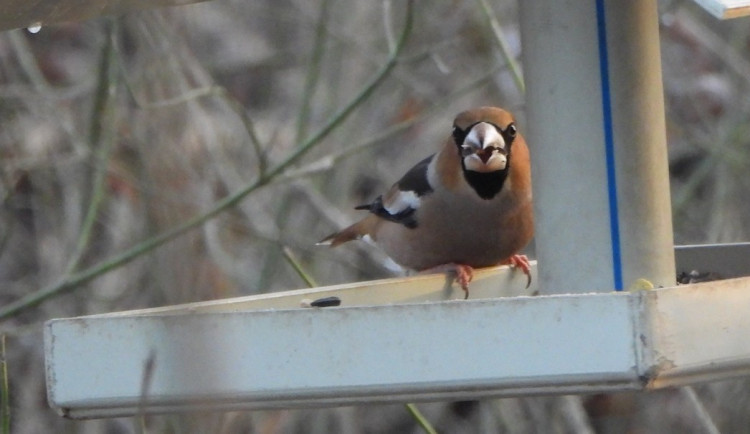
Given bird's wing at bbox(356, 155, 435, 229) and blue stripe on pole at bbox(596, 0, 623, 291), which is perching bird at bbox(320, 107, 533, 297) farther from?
blue stripe on pole at bbox(596, 0, 623, 291)

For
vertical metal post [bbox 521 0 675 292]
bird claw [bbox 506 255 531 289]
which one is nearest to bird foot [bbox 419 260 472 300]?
bird claw [bbox 506 255 531 289]

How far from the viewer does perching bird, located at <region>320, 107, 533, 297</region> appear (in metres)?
3.16

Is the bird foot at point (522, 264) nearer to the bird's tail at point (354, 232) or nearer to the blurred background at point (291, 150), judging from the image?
the bird's tail at point (354, 232)

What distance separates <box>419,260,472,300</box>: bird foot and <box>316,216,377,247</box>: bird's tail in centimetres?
63

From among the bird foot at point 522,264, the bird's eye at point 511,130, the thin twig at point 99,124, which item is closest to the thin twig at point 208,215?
the thin twig at point 99,124

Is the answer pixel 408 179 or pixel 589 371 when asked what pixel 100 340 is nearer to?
pixel 589 371

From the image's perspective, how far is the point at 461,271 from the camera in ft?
10.3

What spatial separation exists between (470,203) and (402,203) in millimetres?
321

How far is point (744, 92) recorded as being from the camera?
5117 mm

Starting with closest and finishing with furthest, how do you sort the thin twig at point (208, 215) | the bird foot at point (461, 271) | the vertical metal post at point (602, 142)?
the vertical metal post at point (602, 142), the bird foot at point (461, 271), the thin twig at point (208, 215)

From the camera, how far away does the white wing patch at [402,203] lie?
3.61m

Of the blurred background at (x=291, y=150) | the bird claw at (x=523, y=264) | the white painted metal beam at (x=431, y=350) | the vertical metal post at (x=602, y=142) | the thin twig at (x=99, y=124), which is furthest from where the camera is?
the blurred background at (x=291, y=150)

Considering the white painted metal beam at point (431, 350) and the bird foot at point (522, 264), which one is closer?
the white painted metal beam at point (431, 350)

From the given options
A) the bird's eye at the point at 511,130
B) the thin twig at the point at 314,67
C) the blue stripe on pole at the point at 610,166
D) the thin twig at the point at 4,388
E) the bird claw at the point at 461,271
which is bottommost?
the thin twig at the point at 4,388
